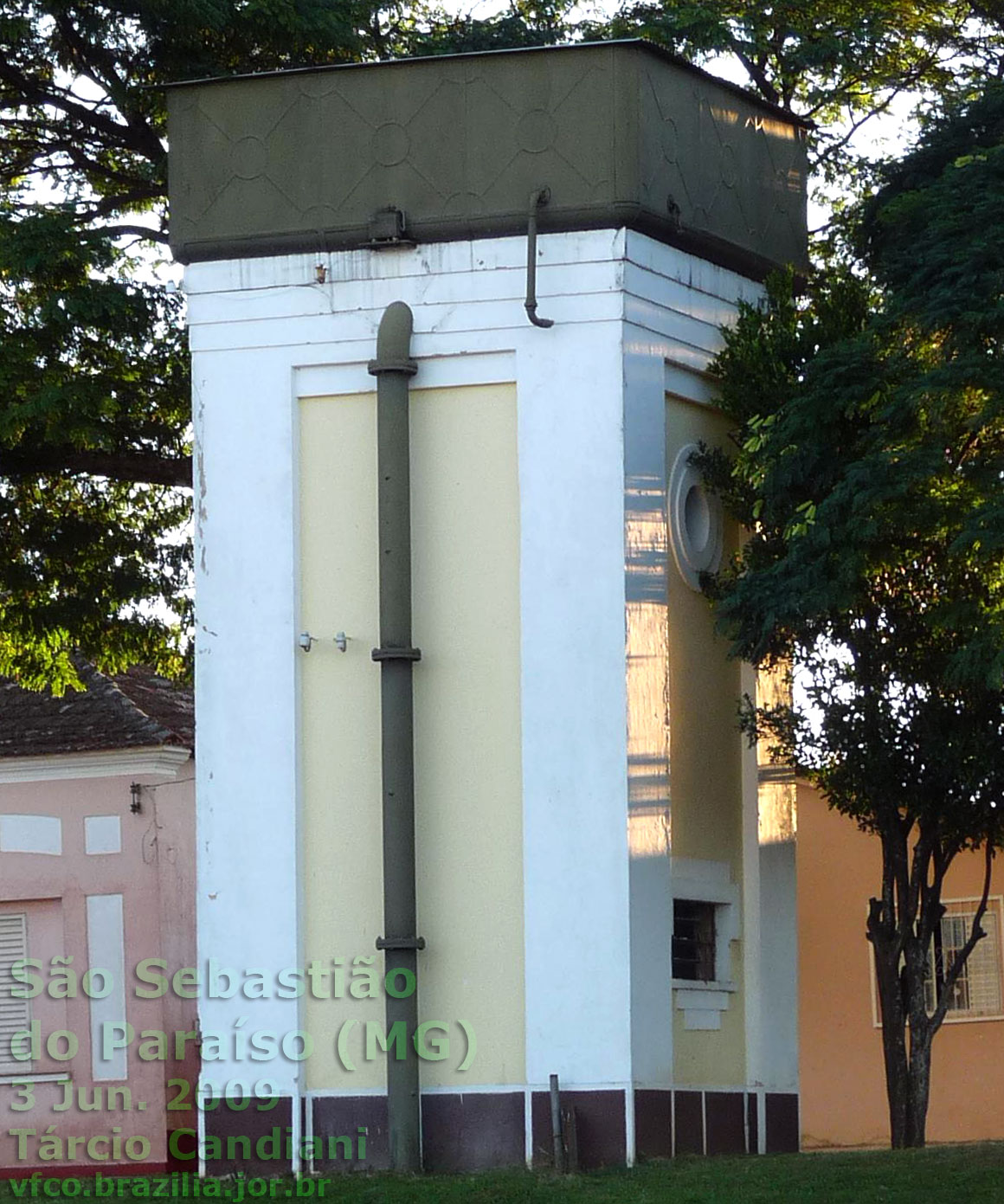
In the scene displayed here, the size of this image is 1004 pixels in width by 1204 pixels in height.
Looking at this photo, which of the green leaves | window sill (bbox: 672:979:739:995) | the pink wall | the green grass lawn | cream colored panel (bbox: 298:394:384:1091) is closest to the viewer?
the green grass lawn

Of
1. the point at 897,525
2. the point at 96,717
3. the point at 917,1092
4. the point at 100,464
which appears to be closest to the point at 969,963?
the point at 917,1092

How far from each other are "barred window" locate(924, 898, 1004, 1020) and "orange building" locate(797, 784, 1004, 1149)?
0.05ft

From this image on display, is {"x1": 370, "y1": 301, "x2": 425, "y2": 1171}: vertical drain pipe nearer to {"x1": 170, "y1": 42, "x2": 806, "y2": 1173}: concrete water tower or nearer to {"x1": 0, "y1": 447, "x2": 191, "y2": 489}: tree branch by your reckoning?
{"x1": 170, "y1": 42, "x2": 806, "y2": 1173}: concrete water tower

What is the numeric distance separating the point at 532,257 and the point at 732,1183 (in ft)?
19.9

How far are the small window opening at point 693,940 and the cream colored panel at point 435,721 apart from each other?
1.47 meters

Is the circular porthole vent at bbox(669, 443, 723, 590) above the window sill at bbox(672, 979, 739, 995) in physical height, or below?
above

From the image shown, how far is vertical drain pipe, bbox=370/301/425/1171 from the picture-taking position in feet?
48.0

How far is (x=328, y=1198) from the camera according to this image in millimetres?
13688

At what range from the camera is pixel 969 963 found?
1043 inches

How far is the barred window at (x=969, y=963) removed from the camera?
85.8ft

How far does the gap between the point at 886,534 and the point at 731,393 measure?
5.72 feet

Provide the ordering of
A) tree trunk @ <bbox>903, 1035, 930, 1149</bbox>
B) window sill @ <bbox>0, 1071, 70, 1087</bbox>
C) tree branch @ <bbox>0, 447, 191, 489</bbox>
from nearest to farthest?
tree trunk @ <bbox>903, 1035, 930, 1149</bbox> < tree branch @ <bbox>0, 447, 191, 489</bbox> < window sill @ <bbox>0, 1071, 70, 1087</bbox>

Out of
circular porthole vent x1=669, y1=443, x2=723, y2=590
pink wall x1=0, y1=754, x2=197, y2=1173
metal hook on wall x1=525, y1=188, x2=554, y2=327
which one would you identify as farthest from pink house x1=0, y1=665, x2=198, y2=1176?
metal hook on wall x1=525, y1=188, x2=554, y2=327

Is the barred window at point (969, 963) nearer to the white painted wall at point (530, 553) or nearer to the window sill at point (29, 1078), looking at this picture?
the window sill at point (29, 1078)
